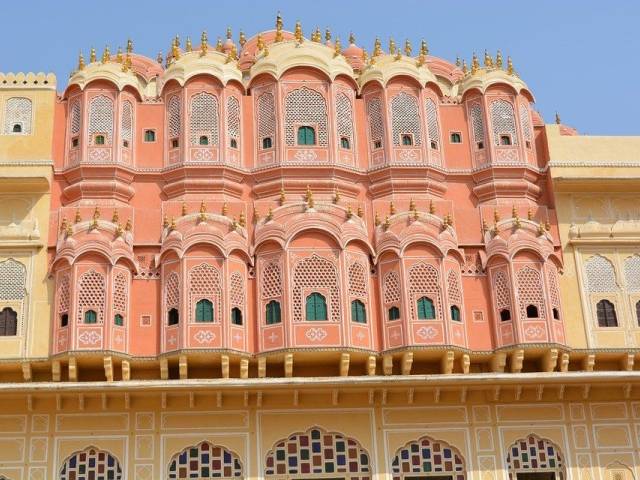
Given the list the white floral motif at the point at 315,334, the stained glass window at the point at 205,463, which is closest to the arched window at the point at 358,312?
the white floral motif at the point at 315,334

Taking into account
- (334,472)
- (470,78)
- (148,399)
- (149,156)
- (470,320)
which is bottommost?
(334,472)

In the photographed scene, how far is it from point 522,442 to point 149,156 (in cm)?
993

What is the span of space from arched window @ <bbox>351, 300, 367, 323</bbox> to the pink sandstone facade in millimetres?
33

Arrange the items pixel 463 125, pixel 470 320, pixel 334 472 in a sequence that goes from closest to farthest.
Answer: pixel 334 472 < pixel 470 320 < pixel 463 125

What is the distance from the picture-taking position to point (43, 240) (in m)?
22.5

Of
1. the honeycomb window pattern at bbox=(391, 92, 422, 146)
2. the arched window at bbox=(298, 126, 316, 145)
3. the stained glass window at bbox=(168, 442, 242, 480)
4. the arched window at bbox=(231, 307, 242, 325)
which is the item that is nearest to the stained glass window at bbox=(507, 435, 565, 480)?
the stained glass window at bbox=(168, 442, 242, 480)

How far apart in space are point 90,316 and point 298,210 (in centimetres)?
477

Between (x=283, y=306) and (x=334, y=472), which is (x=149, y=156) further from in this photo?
(x=334, y=472)

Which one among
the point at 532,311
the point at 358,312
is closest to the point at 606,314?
the point at 532,311

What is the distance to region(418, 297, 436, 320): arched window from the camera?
21.9 meters

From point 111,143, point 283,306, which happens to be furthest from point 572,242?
point 111,143

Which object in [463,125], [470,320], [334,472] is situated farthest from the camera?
[463,125]

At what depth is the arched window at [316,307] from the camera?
70.9ft

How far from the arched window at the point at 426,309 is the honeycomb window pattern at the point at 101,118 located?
297 inches
